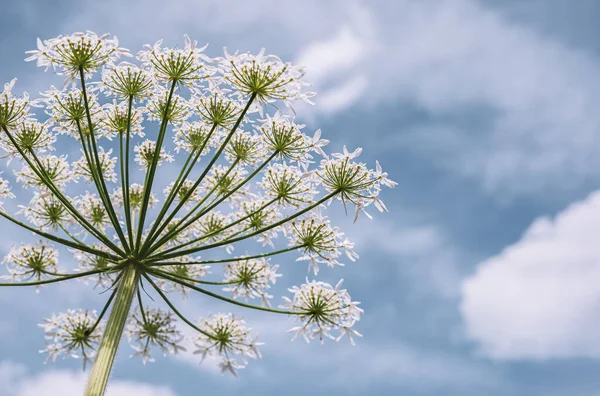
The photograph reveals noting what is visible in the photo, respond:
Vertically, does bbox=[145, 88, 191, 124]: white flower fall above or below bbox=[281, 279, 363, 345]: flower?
above

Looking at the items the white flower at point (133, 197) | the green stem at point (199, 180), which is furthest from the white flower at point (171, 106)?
the white flower at point (133, 197)

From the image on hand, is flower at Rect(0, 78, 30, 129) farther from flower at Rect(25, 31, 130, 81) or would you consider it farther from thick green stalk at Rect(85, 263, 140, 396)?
thick green stalk at Rect(85, 263, 140, 396)

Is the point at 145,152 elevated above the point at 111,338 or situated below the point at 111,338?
above

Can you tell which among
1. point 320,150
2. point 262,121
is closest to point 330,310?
point 320,150

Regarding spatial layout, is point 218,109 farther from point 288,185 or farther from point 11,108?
point 11,108

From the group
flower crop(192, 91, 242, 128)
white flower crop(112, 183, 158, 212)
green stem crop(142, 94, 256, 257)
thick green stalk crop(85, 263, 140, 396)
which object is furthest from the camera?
white flower crop(112, 183, 158, 212)

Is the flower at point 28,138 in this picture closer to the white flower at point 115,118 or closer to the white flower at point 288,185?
the white flower at point 115,118

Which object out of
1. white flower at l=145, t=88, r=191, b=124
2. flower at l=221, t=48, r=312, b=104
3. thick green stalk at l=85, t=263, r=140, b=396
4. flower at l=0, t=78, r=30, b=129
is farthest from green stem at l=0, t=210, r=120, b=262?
flower at l=221, t=48, r=312, b=104

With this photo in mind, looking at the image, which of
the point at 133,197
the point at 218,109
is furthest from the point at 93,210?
the point at 218,109

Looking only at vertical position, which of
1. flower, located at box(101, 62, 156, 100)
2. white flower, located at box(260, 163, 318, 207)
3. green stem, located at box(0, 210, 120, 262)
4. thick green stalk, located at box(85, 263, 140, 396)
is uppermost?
flower, located at box(101, 62, 156, 100)
